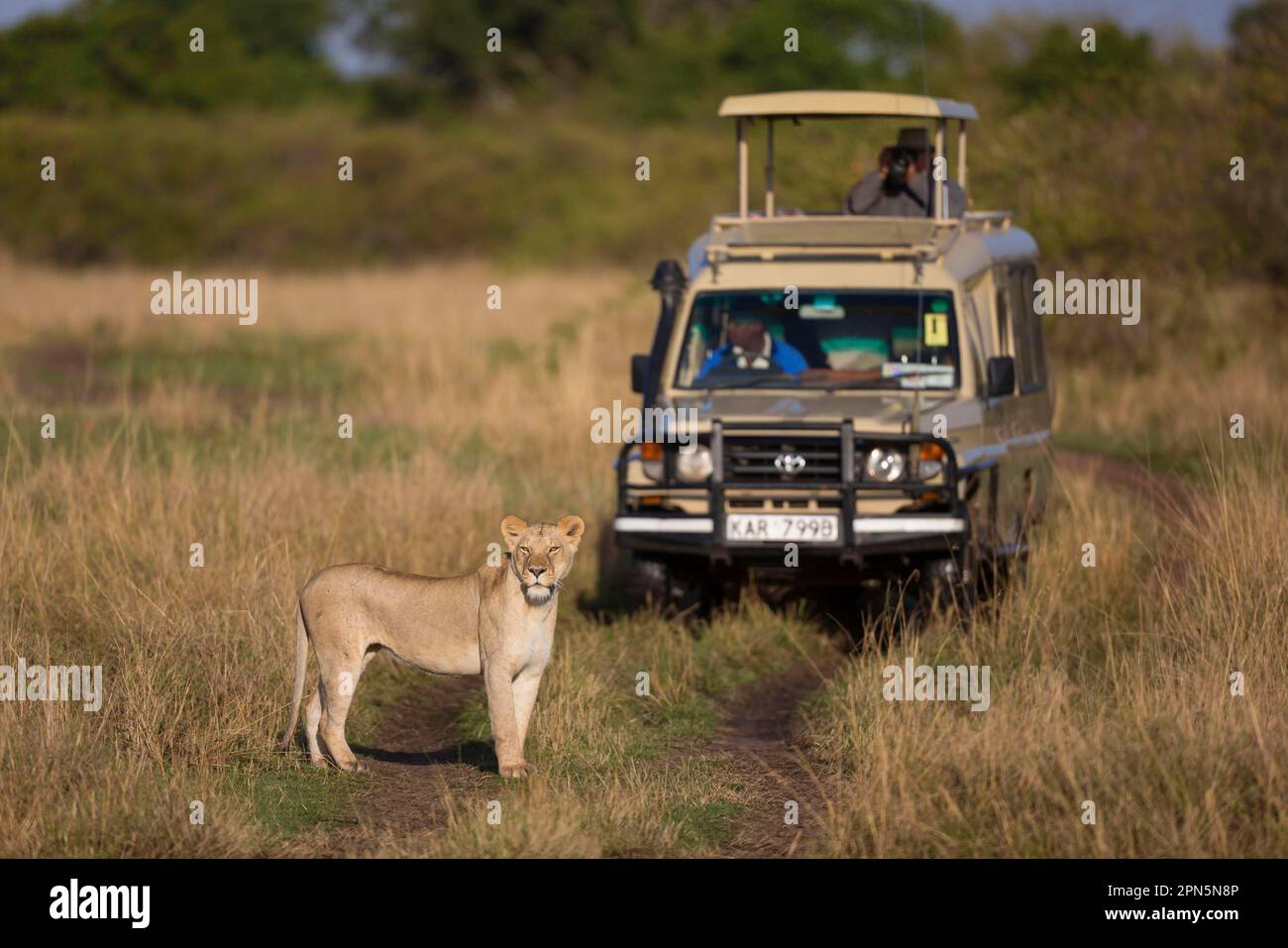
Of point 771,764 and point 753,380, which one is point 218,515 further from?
point 771,764

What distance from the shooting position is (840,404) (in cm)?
934

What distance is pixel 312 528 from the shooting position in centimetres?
1022

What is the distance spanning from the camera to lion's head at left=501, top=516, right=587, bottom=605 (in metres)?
6.78

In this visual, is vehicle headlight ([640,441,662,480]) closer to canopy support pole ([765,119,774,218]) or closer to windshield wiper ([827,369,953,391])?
windshield wiper ([827,369,953,391])

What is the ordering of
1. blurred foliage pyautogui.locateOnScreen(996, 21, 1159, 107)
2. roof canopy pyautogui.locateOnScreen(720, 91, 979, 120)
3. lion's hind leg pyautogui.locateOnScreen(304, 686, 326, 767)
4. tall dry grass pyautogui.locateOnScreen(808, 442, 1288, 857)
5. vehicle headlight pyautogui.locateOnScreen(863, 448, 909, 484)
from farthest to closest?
blurred foliage pyautogui.locateOnScreen(996, 21, 1159, 107), roof canopy pyautogui.locateOnScreen(720, 91, 979, 120), vehicle headlight pyautogui.locateOnScreen(863, 448, 909, 484), lion's hind leg pyautogui.locateOnScreen(304, 686, 326, 767), tall dry grass pyautogui.locateOnScreen(808, 442, 1288, 857)

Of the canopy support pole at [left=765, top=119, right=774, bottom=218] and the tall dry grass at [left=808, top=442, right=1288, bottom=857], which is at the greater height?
the canopy support pole at [left=765, top=119, right=774, bottom=218]

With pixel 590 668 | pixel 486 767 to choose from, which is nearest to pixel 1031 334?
pixel 590 668

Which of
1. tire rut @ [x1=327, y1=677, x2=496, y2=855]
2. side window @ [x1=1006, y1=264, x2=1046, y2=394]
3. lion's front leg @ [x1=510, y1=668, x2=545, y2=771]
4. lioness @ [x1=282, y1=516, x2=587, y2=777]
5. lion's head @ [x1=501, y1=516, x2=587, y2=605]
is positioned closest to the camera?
tire rut @ [x1=327, y1=677, x2=496, y2=855]

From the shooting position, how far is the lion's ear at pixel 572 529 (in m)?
6.86

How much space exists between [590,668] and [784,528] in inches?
40.7

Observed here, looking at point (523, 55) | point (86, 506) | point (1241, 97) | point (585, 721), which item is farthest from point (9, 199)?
point (585, 721)

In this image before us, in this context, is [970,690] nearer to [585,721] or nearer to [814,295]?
[585,721]

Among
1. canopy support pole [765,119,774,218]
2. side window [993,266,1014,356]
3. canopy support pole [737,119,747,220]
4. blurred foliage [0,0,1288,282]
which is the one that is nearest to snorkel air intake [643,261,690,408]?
canopy support pole [737,119,747,220]

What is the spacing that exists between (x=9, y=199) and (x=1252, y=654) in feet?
131
